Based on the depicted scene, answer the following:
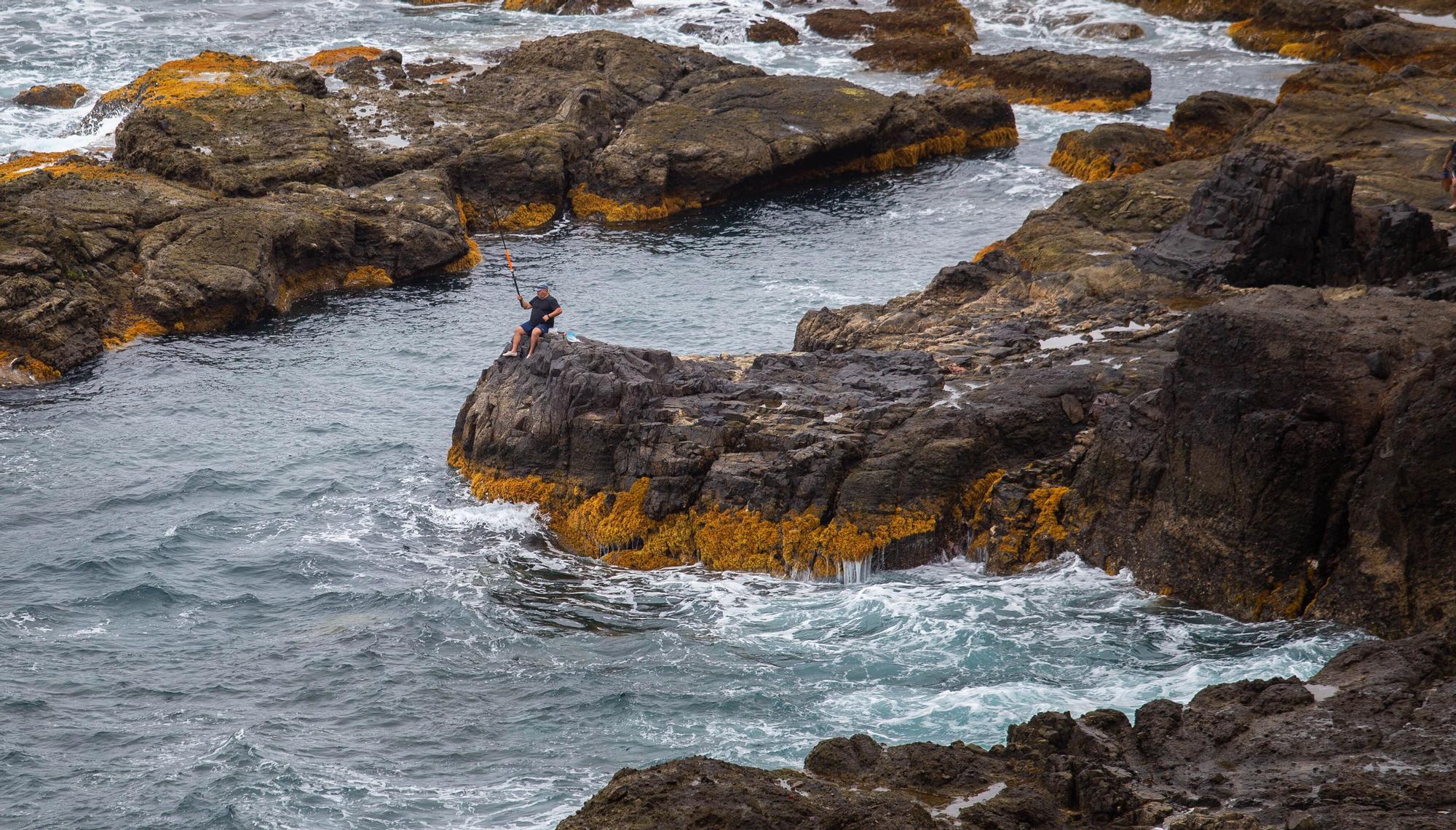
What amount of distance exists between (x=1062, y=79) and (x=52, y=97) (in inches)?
1398

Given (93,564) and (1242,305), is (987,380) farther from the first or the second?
(93,564)

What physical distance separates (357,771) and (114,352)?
1937 centimetres

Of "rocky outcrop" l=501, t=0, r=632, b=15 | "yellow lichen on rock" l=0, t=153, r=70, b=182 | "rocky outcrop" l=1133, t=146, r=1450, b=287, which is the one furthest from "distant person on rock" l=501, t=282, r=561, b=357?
"rocky outcrop" l=501, t=0, r=632, b=15

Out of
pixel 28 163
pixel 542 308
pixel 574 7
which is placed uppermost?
pixel 574 7

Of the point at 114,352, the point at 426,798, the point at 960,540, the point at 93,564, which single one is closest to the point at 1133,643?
the point at 960,540

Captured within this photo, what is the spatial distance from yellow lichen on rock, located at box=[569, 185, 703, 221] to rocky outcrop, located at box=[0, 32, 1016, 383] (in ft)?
0.21

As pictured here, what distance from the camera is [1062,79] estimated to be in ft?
154

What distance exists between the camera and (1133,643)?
1692 centimetres

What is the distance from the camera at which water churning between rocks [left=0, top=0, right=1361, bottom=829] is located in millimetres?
15531

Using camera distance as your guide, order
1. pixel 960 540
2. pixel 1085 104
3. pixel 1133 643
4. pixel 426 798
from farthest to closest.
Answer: pixel 1085 104 < pixel 960 540 < pixel 1133 643 < pixel 426 798

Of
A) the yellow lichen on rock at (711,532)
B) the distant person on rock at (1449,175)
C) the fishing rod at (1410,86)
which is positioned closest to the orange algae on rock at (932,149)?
the fishing rod at (1410,86)

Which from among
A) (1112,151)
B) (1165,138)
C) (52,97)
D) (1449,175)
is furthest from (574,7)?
(1449,175)

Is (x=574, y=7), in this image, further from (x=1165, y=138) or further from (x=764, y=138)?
(x=1165, y=138)

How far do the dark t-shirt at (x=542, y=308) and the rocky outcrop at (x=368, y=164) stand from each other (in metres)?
11.1
